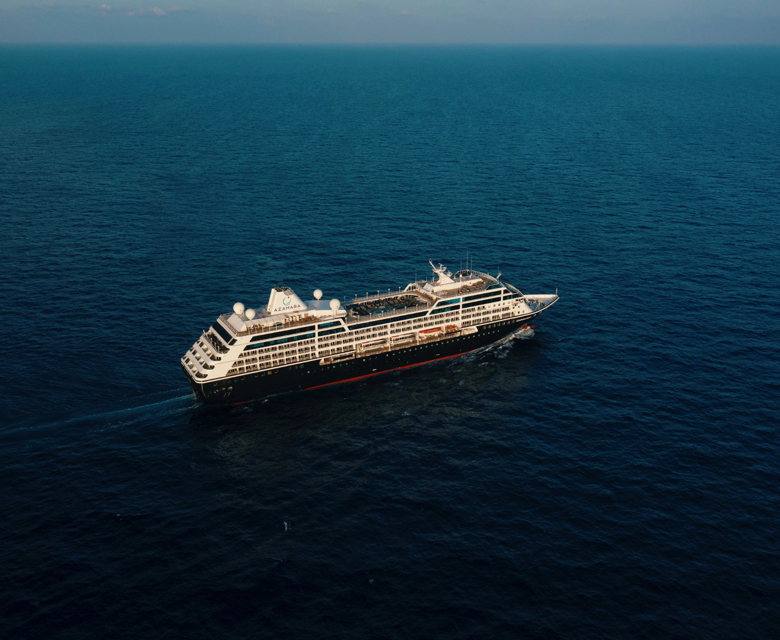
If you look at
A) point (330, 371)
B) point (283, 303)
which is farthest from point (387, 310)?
point (283, 303)

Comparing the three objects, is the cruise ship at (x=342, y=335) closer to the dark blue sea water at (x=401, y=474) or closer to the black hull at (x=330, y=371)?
the black hull at (x=330, y=371)

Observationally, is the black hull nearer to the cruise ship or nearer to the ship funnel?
the cruise ship

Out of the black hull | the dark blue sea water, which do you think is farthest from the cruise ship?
the dark blue sea water

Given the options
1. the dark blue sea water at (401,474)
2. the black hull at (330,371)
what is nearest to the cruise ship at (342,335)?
the black hull at (330,371)

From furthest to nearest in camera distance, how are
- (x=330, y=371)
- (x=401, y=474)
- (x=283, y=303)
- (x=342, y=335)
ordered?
(x=342, y=335)
(x=283, y=303)
(x=330, y=371)
(x=401, y=474)

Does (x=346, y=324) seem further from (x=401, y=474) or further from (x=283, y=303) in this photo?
(x=401, y=474)

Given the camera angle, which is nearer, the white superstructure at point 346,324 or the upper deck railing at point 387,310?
the white superstructure at point 346,324
